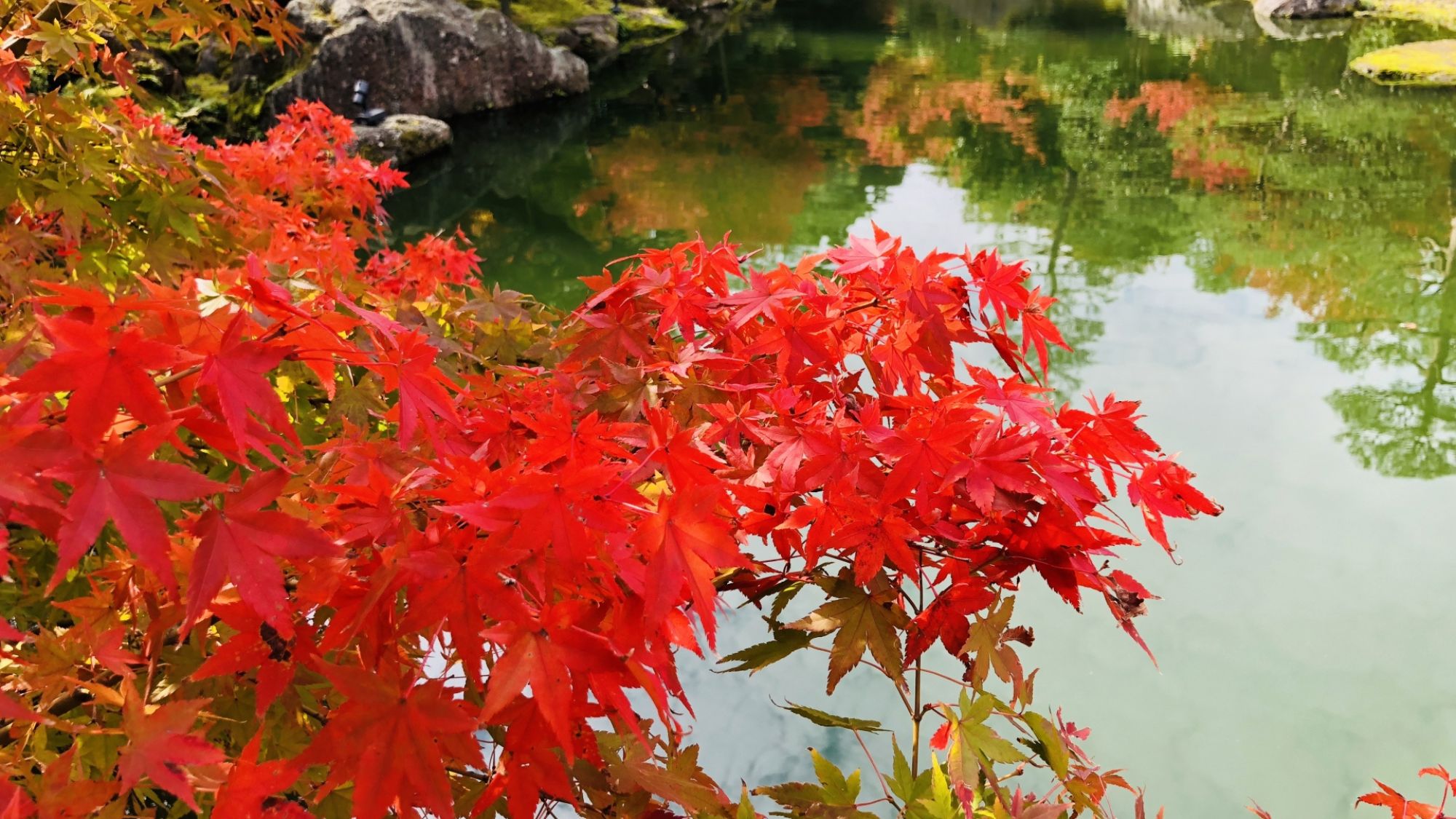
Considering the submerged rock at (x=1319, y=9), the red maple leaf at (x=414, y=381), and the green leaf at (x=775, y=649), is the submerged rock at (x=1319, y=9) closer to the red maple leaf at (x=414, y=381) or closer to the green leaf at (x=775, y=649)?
the green leaf at (x=775, y=649)

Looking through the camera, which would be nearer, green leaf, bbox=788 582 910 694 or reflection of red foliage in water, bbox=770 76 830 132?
green leaf, bbox=788 582 910 694

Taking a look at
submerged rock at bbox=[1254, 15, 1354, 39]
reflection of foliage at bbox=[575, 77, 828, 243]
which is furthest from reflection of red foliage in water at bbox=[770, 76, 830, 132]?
submerged rock at bbox=[1254, 15, 1354, 39]

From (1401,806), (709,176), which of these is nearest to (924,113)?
(709,176)

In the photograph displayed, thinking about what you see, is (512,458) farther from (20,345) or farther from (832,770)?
(832,770)

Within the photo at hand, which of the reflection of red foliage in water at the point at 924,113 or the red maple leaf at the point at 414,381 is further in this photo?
the reflection of red foliage in water at the point at 924,113

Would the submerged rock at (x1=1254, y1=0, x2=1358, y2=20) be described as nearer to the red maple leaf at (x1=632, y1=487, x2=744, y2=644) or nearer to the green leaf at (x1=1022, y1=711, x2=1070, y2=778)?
the green leaf at (x1=1022, y1=711, x2=1070, y2=778)

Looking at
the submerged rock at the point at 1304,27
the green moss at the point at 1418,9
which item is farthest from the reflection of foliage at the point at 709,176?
the green moss at the point at 1418,9

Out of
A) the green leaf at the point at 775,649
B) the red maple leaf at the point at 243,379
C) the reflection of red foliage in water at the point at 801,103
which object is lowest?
the reflection of red foliage in water at the point at 801,103

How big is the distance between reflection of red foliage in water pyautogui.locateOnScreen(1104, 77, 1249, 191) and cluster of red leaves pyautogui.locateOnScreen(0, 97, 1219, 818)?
27.3 ft

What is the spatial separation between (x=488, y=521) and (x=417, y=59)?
10706 millimetres

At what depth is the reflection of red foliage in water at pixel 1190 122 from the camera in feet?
27.1

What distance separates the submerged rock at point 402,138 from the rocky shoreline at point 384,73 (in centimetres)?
1

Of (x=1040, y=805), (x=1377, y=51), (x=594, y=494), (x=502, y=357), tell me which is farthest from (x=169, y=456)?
(x=1377, y=51)

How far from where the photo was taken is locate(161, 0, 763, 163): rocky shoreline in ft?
30.0
